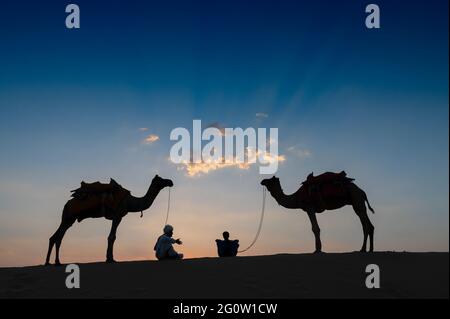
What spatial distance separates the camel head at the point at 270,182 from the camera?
19.7m

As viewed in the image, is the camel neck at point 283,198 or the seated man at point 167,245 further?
the camel neck at point 283,198

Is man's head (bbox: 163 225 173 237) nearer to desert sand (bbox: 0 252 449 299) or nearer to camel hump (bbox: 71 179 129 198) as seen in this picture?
desert sand (bbox: 0 252 449 299)

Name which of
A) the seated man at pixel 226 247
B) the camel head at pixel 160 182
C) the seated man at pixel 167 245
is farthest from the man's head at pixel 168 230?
the camel head at pixel 160 182

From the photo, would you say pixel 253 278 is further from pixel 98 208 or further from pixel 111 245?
pixel 98 208

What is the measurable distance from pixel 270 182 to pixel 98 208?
586 centimetres

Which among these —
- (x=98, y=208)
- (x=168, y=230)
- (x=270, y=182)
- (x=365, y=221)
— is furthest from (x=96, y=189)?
(x=365, y=221)

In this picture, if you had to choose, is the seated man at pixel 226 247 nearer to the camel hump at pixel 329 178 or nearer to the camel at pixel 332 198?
the camel at pixel 332 198

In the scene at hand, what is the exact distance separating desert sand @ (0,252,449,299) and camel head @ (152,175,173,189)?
345 centimetres

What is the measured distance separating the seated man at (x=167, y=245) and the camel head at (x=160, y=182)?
3026 millimetres

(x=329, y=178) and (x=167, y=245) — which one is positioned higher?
(x=329, y=178)

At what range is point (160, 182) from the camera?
19203 mm

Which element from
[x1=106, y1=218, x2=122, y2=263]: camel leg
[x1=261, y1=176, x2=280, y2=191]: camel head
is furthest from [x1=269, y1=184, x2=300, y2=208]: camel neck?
[x1=106, y1=218, x2=122, y2=263]: camel leg

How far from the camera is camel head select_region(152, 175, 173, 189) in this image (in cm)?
1916
